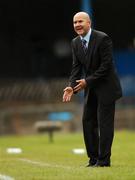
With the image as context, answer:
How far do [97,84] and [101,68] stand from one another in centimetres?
26

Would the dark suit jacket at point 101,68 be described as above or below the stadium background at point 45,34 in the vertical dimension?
above

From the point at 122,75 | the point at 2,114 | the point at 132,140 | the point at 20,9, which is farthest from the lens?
the point at 20,9

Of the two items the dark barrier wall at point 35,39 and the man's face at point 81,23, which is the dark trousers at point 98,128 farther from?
the dark barrier wall at point 35,39

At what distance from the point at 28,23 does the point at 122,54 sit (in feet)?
21.0

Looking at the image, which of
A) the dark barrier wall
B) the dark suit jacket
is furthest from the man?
the dark barrier wall

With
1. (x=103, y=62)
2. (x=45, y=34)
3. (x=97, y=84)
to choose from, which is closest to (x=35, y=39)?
(x=45, y=34)

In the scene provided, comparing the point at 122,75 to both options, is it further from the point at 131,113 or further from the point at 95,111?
the point at 95,111

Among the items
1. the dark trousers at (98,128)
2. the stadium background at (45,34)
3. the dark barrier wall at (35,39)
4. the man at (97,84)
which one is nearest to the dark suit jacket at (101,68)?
the man at (97,84)

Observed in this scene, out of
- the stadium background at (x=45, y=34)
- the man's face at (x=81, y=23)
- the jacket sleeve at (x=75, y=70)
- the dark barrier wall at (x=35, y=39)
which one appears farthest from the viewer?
the dark barrier wall at (x=35, y=39)

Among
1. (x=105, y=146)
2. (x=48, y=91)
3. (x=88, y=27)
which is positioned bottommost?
(x=48, y=91)

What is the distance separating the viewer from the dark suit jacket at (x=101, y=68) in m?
11.8

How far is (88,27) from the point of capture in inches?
464

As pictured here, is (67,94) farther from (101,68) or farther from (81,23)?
(81,23)

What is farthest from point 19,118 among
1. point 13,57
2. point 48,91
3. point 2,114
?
point 13,57
